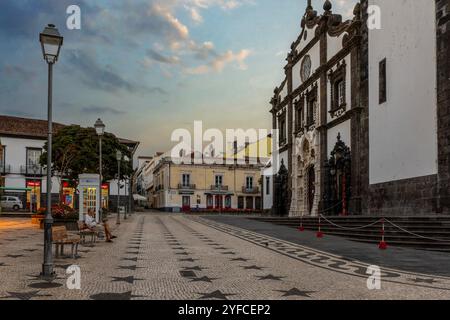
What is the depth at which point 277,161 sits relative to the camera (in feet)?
132

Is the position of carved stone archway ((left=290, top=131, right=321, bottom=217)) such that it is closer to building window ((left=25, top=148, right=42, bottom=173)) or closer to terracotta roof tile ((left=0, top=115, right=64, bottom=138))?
terracotta roof tile ((left=0, top=115, right=64, bottom=138))

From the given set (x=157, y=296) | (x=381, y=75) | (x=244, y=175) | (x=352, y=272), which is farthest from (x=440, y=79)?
(x=244, y=175)

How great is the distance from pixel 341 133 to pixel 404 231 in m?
11.8

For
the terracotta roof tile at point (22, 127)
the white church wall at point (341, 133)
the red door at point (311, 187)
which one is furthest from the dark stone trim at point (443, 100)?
the terracotta roof tile at point (22, 127)

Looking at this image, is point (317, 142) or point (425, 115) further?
point (317, 142)

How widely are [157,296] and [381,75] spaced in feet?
56.6

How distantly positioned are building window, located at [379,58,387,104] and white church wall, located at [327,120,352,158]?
404 cm

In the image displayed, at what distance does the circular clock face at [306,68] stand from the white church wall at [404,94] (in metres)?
9.91

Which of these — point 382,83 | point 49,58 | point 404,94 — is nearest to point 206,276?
point 49,58

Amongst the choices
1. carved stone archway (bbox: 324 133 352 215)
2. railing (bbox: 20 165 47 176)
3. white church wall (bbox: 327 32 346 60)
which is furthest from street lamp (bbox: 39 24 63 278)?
railing (bbox: 20 165 47 176)

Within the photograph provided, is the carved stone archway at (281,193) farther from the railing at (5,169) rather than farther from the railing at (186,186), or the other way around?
the railing at (186,186)

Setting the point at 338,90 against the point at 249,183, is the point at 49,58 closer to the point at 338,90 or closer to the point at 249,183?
the point at 338,90

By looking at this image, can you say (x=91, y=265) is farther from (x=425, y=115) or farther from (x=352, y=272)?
(x=425, y=115)

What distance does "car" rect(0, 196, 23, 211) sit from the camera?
152 ft
